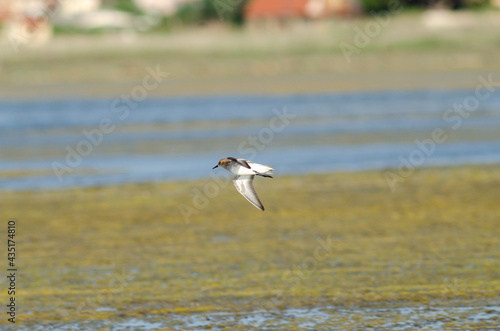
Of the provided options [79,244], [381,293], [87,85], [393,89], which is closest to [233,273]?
[381,293]

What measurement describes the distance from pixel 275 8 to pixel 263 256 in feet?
224

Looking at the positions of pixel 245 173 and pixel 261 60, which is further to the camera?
pixel 261 60

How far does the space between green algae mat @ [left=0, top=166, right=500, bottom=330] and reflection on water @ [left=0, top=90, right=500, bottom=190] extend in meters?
2.70

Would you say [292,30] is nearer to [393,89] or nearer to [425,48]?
[425,48]

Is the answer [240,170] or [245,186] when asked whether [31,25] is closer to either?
[245,186]

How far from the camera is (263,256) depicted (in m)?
13.1

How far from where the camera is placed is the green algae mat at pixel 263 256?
10438mm

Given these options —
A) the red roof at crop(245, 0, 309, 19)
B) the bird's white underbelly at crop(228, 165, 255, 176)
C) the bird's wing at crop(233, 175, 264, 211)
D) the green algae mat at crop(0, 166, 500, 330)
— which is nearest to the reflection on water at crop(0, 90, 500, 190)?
the green algae mat at crop(0, 166, 500, 330)

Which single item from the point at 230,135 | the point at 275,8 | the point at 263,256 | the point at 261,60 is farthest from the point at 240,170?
the point at 275,8

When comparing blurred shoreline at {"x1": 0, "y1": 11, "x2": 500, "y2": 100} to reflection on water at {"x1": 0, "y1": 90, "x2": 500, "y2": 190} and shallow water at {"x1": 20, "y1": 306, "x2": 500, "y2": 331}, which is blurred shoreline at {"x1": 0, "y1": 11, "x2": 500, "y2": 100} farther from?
shallow water at {"x1": 20, "y1": 306, "x2": 500, "y2": 331}

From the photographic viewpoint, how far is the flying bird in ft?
28.7

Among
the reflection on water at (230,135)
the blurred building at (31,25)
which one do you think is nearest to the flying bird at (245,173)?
the reflection on water at (230,135)

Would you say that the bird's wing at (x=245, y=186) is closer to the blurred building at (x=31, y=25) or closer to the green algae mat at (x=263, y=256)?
the green algae mat at (x=263, y=256)

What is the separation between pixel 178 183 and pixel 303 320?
9.92 m
